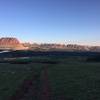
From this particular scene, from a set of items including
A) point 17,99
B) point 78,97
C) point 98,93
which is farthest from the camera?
point 98,93

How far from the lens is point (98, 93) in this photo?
37.2 metres

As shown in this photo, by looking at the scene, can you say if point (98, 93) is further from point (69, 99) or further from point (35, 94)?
point (35, 94)

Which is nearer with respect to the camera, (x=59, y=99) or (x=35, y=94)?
(x=59, y=99)

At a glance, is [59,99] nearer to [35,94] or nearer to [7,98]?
[35,94]

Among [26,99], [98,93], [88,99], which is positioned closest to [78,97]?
[88,99]

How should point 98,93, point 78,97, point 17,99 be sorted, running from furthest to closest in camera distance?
point 98,93
point 78,97
point 17,99

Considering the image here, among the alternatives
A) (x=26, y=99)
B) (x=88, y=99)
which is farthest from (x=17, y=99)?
(x=88, y=99)

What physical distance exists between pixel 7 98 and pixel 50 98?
5161 millimetres

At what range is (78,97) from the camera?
113ft

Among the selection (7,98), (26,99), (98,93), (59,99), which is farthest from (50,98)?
(98,93)

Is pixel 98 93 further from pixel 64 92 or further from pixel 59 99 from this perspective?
pixel 59 99

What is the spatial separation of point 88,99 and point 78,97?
1.83 meters

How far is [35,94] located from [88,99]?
22.6 feet

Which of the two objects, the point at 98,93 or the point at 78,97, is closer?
the point at 78,97
